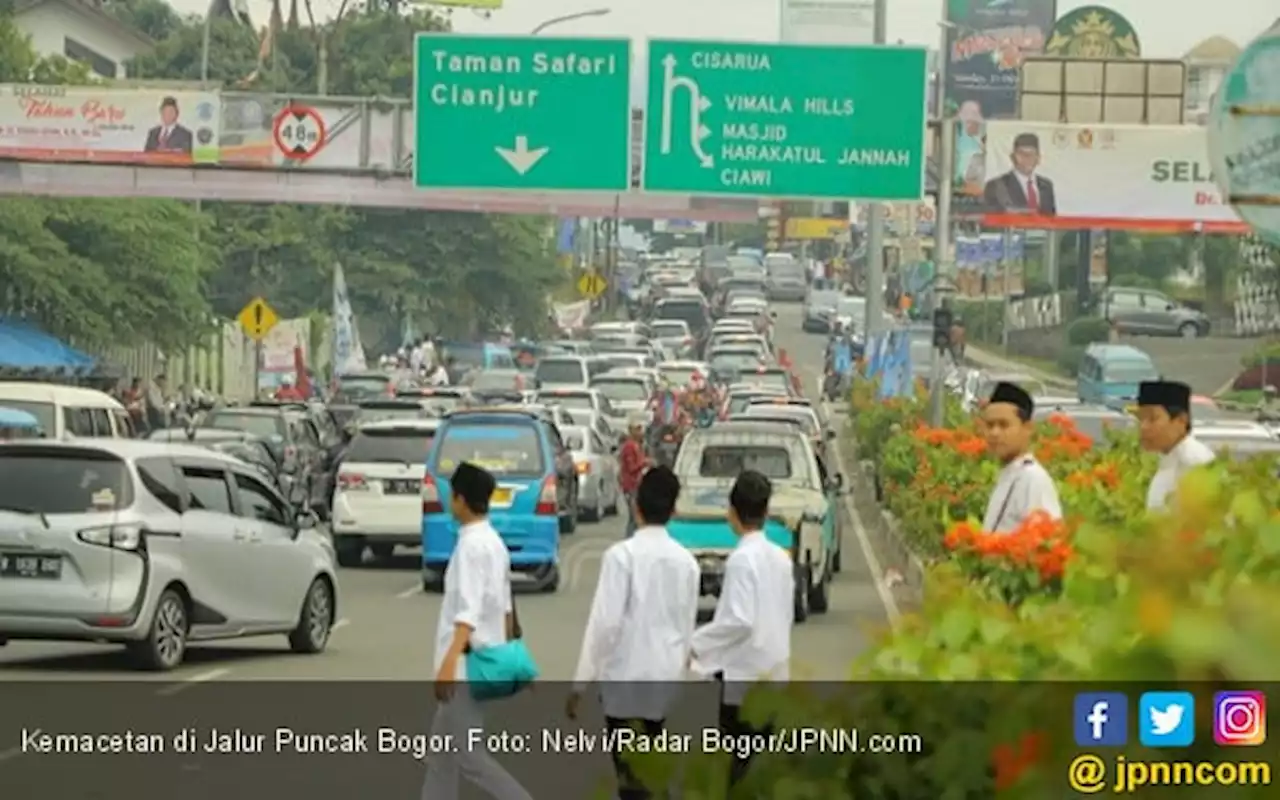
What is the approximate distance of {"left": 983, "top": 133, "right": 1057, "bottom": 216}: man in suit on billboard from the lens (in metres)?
39.8

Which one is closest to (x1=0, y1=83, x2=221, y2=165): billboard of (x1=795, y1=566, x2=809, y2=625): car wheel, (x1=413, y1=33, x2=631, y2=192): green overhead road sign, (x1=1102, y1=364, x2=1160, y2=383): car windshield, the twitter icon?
(x1=413, y1=33, x2=631, y2=192): green overhead road sign

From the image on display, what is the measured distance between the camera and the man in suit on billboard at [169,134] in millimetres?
39500

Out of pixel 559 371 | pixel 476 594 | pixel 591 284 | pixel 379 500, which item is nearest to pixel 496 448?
pixel 379 500

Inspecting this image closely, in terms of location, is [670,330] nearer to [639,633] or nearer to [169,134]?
[169,134]

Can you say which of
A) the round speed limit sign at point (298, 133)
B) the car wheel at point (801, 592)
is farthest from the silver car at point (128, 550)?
the round speed limit sign at point (298, 133)

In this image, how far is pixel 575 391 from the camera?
155 ft

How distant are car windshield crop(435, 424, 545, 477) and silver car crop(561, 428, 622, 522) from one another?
8575 mm

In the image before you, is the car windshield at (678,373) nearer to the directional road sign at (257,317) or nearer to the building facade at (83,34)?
the directional road sign at (257,317)

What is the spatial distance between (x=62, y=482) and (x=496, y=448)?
34.2 ft

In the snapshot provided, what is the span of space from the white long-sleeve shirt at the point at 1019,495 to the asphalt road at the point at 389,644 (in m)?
1.66

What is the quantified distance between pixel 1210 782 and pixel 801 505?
20.2 metres

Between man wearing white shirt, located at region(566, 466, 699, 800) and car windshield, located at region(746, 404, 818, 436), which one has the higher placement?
man wearing white shirt, located at region(566, 466, 699, 800)

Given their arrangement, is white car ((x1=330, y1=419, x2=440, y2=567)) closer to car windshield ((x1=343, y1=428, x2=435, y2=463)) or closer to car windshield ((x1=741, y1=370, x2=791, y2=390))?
car windshield ((x1=343, y1=428, x2=435, y2=463))

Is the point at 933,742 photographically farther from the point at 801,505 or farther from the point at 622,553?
the point at 801,505
